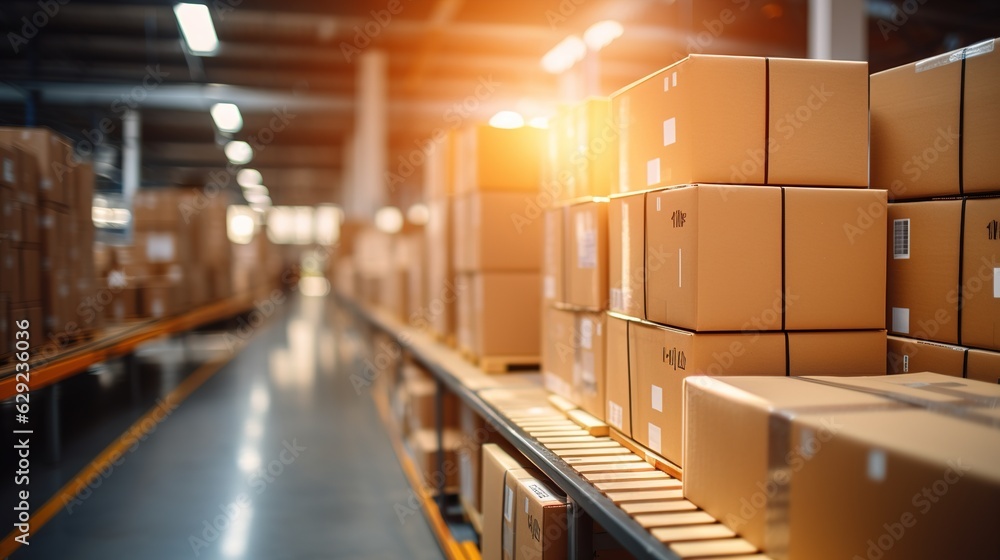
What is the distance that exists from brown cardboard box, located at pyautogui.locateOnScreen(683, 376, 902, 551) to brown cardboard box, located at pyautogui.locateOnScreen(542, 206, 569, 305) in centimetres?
108

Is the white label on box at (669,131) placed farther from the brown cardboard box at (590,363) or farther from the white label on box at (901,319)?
the white label on box at (901,319)

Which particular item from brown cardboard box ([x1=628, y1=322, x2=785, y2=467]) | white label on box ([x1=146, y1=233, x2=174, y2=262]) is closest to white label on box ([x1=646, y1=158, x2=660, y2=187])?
brown cardboard box ([x1=628, y1=322, x2=785, y2=467])

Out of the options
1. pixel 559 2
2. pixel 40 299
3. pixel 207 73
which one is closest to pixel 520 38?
pixel 559 2

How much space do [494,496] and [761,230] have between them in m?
1.32

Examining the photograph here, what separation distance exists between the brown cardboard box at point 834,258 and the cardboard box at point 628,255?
0.36 metres

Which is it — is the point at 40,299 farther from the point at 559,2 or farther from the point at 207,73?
the point at 207,73

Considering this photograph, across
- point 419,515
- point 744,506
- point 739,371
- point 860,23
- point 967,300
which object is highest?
point 860,23

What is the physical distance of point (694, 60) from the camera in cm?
177

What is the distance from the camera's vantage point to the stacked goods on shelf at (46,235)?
3289 millimetres

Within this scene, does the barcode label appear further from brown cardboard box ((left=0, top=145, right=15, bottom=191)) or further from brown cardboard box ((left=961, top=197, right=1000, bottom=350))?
brown cardboard box ((left=0, top=145, right=15, bottom=191))

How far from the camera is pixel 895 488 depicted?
109 cm

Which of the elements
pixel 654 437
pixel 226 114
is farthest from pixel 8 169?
pixel 226 114

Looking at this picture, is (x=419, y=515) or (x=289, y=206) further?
(x=289, y=206)

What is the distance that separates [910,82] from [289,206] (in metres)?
32.3
